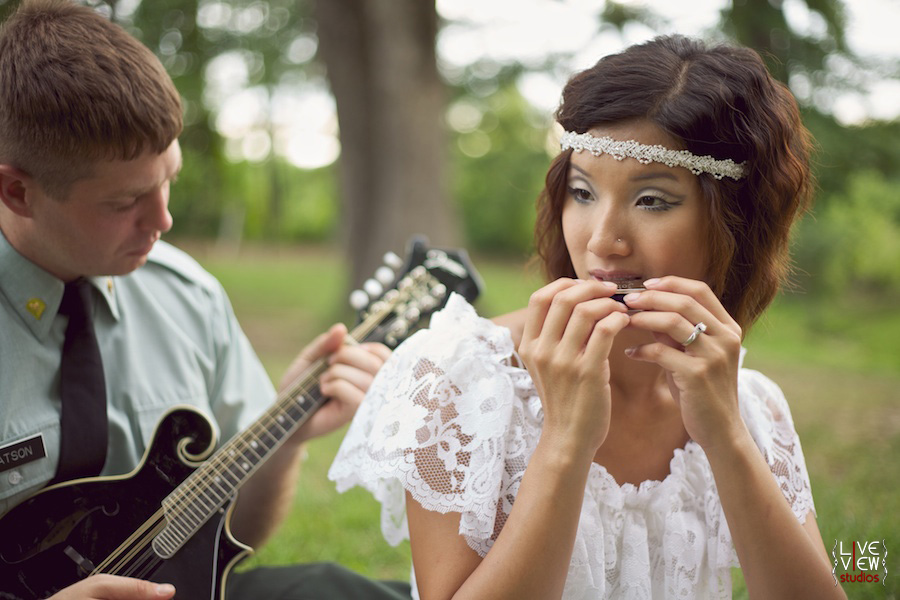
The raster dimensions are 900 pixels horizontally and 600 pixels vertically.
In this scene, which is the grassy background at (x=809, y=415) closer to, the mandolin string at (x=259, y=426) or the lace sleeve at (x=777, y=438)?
the lace sleeve at (x=777, y=438)

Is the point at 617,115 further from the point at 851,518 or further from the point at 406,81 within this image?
the point at 406,81

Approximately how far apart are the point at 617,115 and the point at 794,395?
5912 mm

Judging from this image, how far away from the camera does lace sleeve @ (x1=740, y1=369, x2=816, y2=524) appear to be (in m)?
2.35

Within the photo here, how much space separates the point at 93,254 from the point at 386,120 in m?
7.39

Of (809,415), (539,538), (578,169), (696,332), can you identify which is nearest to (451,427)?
(539,538)

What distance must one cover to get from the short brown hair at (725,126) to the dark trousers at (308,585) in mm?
Answer: 1482

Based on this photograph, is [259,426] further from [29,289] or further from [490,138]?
[490,138]

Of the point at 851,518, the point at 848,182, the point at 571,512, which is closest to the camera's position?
the point at 571,512

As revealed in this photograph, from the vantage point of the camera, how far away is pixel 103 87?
2297 mm

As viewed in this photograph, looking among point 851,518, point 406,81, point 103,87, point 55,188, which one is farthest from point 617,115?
point 406,81

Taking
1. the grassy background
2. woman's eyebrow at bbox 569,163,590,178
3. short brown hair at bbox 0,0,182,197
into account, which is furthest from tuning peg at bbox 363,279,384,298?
woman's eyebrow at bbox 569,163,590,178

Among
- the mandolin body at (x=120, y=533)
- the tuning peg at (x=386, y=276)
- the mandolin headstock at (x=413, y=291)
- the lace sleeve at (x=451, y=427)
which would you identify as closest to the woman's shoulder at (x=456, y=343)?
the lace sleeve at (x=451, y=427)

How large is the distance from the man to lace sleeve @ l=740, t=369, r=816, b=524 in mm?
1241

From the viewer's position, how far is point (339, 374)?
105 inches
